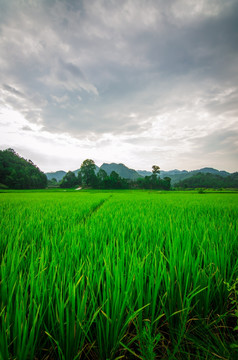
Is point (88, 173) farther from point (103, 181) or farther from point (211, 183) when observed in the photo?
point (211, 183)

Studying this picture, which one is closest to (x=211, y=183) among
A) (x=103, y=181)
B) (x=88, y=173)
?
(x=103, y=181)

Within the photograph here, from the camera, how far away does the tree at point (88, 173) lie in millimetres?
60594

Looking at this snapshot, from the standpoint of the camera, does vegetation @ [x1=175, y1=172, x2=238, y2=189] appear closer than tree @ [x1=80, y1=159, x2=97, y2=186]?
No

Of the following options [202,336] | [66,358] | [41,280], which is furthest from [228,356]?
[41,280]

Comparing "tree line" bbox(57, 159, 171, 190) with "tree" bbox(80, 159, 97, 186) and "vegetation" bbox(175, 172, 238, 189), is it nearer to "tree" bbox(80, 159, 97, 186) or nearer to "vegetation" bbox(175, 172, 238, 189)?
"tree" bbox(80, 159, 97, 186)

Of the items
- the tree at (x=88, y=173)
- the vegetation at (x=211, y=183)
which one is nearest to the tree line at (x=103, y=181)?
the tree at (x=88, y=173)

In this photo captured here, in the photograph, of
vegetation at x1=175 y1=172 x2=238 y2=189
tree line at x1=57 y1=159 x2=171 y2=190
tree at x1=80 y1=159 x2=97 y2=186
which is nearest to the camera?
tree line at x1=57 y1=159 x2=171 y2=190

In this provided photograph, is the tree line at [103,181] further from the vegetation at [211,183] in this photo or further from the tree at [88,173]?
the vegetation at [211,183]

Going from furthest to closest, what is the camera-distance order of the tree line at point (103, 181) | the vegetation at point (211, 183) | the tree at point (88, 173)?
the vegetation at point (211, 183) → the tree at point (88, 173) → the tree line at point (103, 181)

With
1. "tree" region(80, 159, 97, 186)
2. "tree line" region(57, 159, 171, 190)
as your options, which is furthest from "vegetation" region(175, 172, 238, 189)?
"tree" region(80, 159, 97, 186)

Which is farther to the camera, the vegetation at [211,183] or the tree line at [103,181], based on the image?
the vegetation at [211,183]

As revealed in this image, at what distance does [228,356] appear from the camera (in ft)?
1.89

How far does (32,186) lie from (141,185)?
47.7m

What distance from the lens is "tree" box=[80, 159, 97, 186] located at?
199ft
